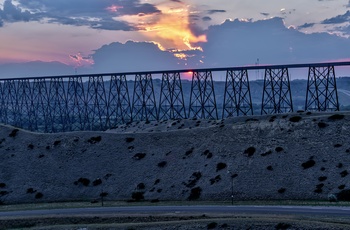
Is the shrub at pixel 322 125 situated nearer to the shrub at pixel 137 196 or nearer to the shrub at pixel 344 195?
the shrub at pixel 344 195

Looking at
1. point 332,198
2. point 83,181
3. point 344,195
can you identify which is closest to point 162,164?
point 83,181

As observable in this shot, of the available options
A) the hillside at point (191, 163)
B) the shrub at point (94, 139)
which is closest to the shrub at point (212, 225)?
the hillside at point (191, 163)

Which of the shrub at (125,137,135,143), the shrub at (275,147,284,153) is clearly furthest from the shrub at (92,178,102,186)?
the shrub at (275,147,284,153)

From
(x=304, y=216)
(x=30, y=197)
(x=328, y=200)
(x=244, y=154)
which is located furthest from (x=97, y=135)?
(x=304, y=216)

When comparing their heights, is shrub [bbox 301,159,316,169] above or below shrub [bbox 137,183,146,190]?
above

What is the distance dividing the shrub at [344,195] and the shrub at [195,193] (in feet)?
58.0

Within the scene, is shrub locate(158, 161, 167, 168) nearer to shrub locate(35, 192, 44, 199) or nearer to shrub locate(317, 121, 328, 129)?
shrub locate(35, 192, 44, 199)

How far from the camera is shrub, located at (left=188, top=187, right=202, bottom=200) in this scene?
6125 cm

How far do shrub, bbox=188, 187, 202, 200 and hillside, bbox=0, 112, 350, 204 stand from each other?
14 cm

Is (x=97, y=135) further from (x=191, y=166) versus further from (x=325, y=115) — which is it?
(x=325, y=115)

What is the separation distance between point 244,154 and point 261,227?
31.0 metres

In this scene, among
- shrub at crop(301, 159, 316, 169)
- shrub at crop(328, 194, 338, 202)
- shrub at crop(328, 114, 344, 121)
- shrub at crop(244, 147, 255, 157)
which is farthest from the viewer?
shrub at crop(328, 114, 344, 121)

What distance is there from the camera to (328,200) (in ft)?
171

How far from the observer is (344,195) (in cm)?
5209
